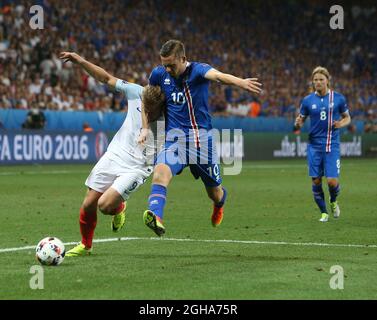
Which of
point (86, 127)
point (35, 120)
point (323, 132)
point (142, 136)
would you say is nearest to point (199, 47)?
point (86, 127)

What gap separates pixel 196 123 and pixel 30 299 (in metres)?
3.69

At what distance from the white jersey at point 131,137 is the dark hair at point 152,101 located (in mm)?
149

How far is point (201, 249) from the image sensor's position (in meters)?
10.6

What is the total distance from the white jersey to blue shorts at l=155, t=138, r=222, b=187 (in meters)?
0.23

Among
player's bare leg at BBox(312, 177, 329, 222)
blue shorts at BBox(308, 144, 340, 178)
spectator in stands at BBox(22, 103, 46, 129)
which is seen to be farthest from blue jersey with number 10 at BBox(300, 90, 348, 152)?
spectator in stands at BBox(22, 103, 46, 129)

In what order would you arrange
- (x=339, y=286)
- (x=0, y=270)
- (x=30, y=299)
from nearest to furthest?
(x=30, y=299) → (x=339, y=286) → (x=0, y=270)

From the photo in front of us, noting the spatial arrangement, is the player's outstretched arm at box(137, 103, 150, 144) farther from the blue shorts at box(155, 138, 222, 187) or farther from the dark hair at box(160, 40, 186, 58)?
the dark hair at box(160, 40, 186, 58)

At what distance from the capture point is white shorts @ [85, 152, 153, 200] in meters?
10.0

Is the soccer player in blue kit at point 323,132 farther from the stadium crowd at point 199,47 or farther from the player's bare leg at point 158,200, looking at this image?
the stadium crowd at point 199,47

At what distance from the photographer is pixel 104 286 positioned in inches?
309

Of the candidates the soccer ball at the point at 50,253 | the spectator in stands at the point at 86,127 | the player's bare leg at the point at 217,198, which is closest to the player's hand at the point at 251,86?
the player's bare leg at the point at 217,198
